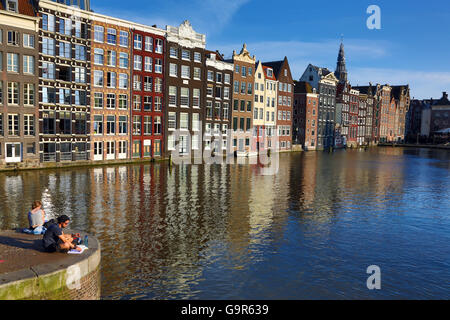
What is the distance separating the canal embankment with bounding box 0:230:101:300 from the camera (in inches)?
428

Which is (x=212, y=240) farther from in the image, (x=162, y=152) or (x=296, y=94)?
(x=296, y=94)

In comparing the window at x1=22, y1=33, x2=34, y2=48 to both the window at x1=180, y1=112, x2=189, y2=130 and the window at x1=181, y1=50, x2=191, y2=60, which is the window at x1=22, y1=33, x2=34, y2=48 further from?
the window at x1=180, y1=112, x2=189, y2=130

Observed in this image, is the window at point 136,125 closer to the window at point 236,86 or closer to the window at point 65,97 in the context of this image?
the window at point 65,97

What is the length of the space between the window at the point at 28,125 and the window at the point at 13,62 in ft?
17.6

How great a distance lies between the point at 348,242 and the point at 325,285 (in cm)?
636

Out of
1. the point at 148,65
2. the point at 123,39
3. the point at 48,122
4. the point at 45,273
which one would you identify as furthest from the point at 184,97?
the point at 45,273

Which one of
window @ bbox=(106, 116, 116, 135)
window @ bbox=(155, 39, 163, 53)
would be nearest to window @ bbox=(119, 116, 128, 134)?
window @ bbox=(106, 116, 116, 135)

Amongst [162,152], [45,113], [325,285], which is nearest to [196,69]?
[162,152]

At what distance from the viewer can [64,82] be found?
160 ft

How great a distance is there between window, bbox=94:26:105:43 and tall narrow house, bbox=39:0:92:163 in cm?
108

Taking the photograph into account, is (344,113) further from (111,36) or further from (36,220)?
(36,220)

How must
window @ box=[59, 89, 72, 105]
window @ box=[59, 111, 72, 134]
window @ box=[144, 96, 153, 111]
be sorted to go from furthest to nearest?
window @ box=[144, 96, 153, 111]
window @ box=[59, 111, 72, 134]
window @ box=[59, 89, 72, 105]

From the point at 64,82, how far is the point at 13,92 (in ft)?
21.1

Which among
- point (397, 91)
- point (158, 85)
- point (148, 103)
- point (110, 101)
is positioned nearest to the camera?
point (110, 101)
